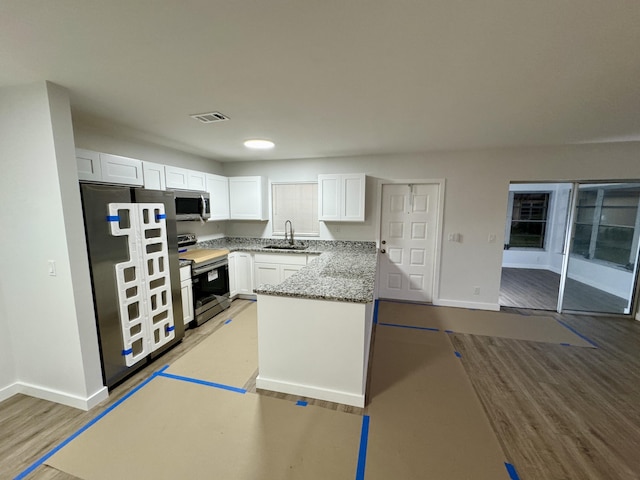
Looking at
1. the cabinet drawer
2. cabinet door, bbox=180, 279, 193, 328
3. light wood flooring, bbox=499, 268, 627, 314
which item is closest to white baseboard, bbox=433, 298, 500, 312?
light wood flooring, bbox=499, 268, 627, 314

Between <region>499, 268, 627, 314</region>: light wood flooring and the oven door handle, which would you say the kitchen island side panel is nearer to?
the oven door handle

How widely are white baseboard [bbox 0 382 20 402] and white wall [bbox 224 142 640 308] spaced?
13.2 feet

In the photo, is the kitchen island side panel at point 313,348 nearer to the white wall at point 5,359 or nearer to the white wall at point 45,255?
the white wall at point 45,255

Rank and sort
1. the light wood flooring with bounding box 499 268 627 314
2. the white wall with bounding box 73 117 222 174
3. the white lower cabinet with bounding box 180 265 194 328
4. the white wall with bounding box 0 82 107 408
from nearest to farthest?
the white wall with bounding box 0 82 107 408
the white wall with bounding box 73 117 222 174
the white lower cabinet with bounding box 180 265 194 328
the light wood flooring with bounding box 499 268 627 314

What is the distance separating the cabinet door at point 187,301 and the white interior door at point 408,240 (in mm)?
2961

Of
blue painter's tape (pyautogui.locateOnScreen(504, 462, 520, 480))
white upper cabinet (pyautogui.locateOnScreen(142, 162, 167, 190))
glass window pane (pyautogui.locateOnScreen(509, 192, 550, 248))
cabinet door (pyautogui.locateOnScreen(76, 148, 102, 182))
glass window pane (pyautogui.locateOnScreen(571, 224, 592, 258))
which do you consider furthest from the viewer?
glass window pane (pyautogui.locateOnScreen(509, 192, 550, 248))

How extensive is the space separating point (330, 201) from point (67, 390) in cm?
356

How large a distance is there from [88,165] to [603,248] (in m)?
6.73

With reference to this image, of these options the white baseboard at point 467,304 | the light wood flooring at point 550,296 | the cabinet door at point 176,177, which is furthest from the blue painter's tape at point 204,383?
the light wood flooring at point 550,296

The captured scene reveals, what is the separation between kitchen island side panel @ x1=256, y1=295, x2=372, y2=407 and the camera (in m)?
2.02

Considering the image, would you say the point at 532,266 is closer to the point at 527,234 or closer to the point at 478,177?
the point at 527,234

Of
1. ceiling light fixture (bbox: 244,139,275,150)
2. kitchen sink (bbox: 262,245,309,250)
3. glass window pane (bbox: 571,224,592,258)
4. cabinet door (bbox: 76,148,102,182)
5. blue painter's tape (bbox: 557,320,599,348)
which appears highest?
ceiling light fixture (bbox: 244,139,275,150)

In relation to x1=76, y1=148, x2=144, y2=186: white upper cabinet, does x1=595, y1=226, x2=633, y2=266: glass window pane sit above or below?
below

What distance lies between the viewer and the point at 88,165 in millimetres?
2281
